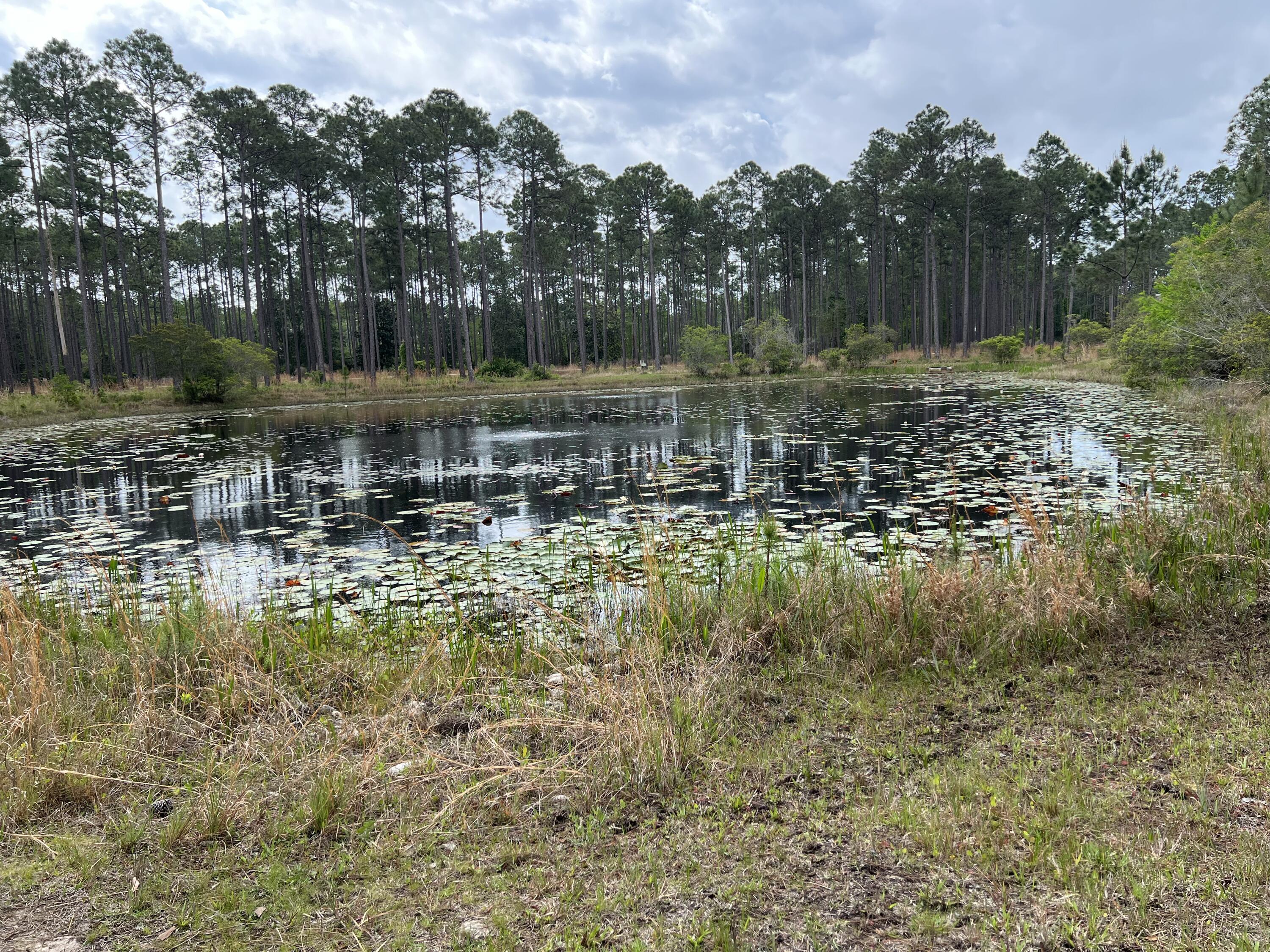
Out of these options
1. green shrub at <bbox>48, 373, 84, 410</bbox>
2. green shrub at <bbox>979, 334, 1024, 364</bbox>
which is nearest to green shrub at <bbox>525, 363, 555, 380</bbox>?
green shrub at <bbox>48, 373, 84, 410</bbox>

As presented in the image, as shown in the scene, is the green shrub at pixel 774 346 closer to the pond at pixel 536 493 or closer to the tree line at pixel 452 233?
the tree line at pixel 452 233

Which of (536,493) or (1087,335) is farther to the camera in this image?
(1087,335)

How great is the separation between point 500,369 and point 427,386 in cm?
546

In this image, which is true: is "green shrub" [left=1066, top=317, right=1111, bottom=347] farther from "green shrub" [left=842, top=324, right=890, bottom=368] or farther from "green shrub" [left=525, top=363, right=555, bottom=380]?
"green shrub" [left=525, top=363, right=555, bottom=380]

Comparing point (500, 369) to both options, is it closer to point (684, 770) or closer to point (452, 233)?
point (452, 233)

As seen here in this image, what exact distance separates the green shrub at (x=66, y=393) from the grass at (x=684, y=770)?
88.5 feet

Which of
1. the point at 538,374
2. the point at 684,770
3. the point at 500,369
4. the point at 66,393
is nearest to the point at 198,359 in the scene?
the point at 66,393

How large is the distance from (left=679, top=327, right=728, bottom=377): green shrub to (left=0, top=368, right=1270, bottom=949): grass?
3736 centimetres

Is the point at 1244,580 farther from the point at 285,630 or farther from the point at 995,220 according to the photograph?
the point at 995,220

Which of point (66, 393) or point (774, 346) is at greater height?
point (774, 346)

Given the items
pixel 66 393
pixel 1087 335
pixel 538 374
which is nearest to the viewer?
pixel 66 393

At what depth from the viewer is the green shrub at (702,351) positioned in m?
41.1

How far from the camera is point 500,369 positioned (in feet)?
133

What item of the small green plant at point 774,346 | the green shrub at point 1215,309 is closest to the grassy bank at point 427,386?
the small green plant at point 774,346
